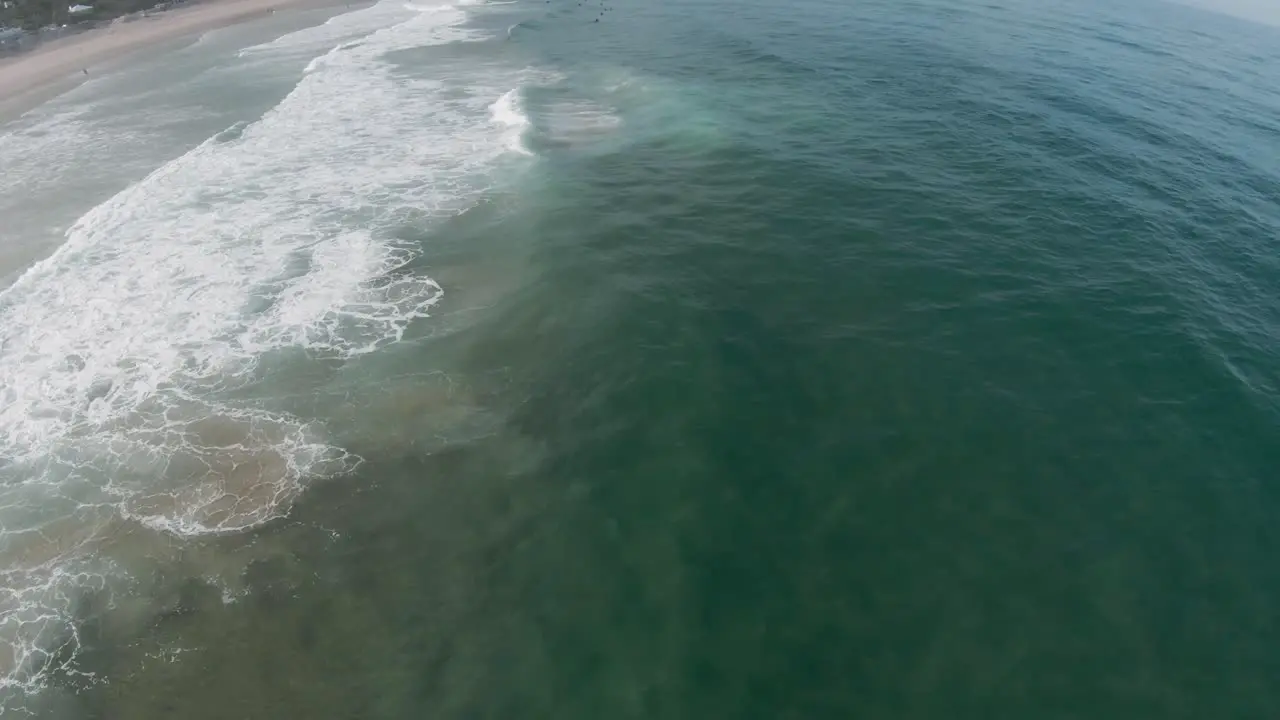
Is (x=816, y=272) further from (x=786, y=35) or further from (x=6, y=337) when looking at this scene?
(x=786, y=35)

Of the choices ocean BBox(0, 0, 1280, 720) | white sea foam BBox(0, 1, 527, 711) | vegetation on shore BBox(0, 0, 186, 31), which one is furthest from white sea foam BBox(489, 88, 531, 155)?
vegetation on shore BBox(0, 0, 186, 31)

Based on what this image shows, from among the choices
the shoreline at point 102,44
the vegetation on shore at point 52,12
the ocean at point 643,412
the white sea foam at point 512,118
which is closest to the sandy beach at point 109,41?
the shoreline at point 102,44

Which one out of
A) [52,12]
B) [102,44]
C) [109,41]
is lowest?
[102,44]

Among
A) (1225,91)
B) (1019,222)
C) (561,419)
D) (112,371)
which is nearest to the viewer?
(561,419)

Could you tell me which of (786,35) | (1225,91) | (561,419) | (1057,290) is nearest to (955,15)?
(786,35)

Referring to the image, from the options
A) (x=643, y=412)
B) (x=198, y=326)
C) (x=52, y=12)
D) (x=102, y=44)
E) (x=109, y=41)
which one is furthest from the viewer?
(x=52, y=12)

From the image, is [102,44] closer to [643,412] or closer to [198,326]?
[198,326]

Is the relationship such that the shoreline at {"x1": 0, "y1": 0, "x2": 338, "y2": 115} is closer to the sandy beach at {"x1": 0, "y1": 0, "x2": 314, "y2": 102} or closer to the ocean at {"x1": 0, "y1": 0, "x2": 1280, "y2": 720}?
the sandy beach at {"x1": 0, "y1": 0, "x2": 314, "y2": 102}

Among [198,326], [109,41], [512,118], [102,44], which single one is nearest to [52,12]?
[109,41]
